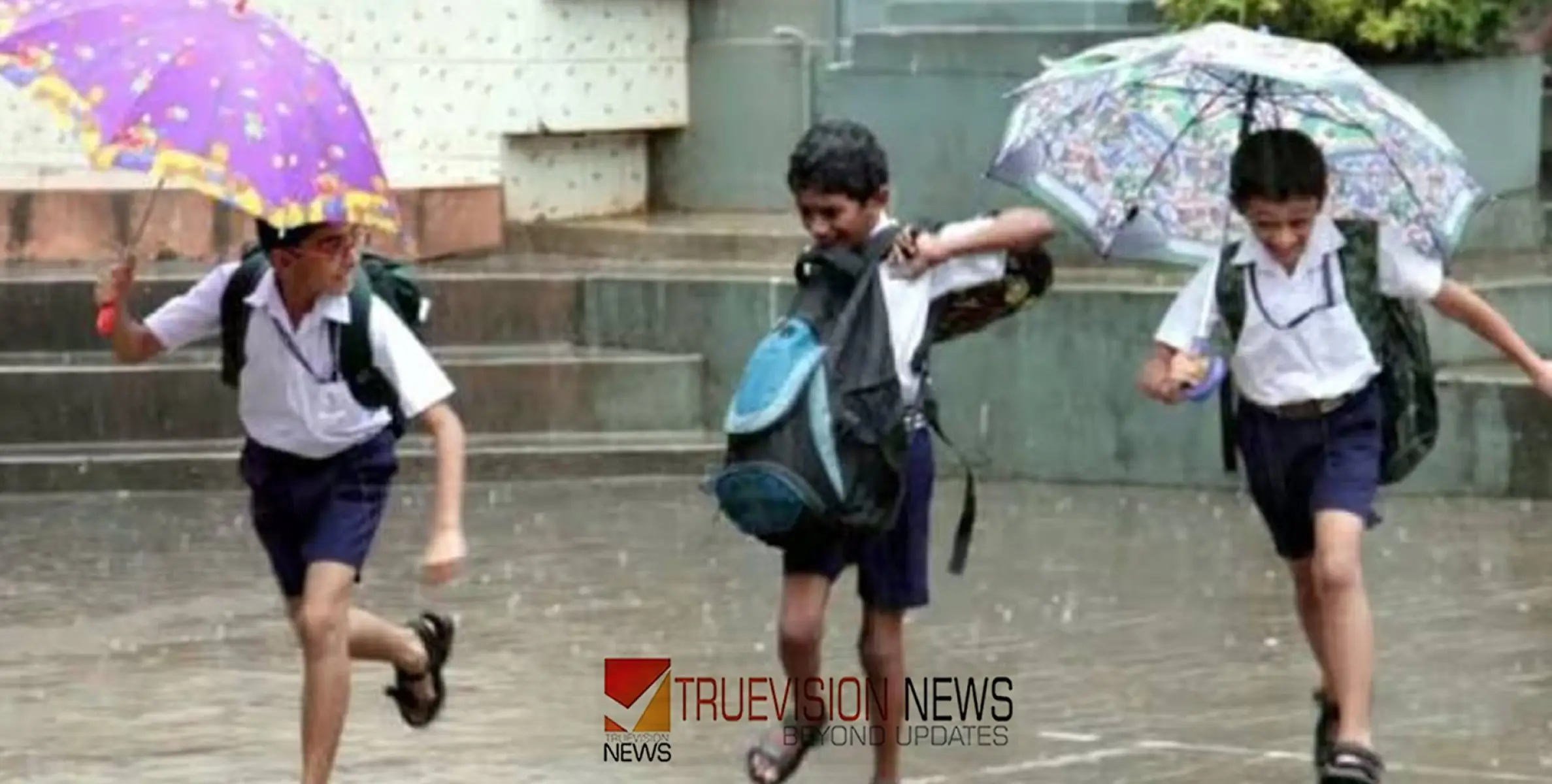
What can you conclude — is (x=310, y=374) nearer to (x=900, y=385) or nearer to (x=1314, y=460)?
(x=900, y=385)

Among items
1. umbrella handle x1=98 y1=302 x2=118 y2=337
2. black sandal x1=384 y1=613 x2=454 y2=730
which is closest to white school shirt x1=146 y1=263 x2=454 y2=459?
umbrella handle x1=98 y1=302 x2=118 y2=337

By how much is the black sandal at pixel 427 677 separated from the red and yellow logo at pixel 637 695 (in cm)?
69

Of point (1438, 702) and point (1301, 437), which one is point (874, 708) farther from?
point (1438, 702)

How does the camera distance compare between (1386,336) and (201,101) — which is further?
(1386,336)

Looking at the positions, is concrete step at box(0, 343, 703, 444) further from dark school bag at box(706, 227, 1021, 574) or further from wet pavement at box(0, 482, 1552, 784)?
dark school bag at box(706, 227, 1021, 574)

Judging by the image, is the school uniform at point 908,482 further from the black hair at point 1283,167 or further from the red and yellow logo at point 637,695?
the red and yellow logo at point 637,695

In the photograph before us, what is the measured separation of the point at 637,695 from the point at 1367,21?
6199 mm

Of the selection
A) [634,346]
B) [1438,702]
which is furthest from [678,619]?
[634,346]

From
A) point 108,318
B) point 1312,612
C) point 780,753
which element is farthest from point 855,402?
point 108,318

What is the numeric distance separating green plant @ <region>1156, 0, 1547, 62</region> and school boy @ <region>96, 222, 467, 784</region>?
24.4 ft

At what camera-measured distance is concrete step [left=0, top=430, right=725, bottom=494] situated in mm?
14133

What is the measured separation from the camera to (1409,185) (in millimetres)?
8234

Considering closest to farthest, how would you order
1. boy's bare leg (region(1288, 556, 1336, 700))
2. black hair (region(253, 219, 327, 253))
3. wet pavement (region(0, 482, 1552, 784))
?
black hair (region(253, 219, 327, 253)) → boy's bare leg (region(1288, 556, 1336, 700)) → wet pavement (region(0, 482, 1552, 784))

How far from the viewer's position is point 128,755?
8.71 meters
